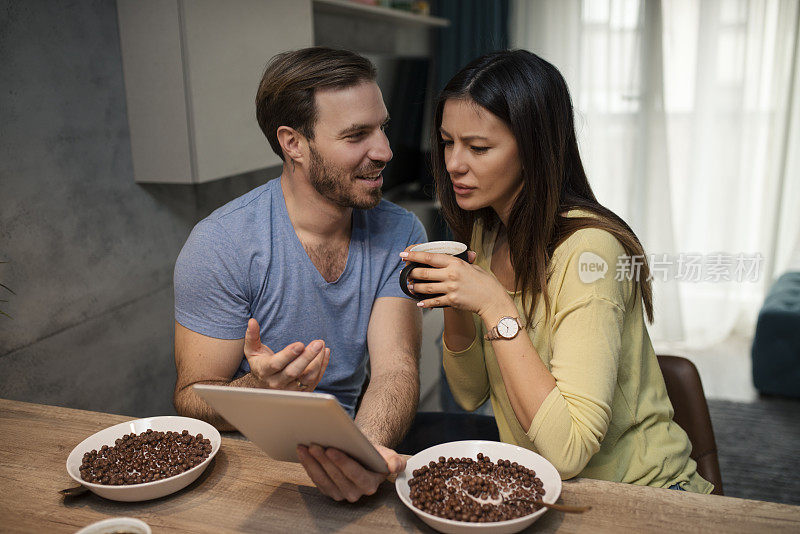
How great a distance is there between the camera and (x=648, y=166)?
14.2 feet

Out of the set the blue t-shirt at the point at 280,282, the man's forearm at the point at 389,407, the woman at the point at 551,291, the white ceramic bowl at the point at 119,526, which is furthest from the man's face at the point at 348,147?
the white ceramic bowl at the point at 119,526

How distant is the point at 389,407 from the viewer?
1.54m

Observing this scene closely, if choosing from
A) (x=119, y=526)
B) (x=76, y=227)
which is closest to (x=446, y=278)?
(x=119, y=526)

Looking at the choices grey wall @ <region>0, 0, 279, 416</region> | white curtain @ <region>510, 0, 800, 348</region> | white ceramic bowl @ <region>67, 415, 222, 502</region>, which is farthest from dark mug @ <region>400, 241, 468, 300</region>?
white curtain @ <region>510, 0, 800, 348</region>

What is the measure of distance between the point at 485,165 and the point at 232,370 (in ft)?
2.54

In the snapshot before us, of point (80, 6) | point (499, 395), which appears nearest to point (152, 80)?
point (80, 6)

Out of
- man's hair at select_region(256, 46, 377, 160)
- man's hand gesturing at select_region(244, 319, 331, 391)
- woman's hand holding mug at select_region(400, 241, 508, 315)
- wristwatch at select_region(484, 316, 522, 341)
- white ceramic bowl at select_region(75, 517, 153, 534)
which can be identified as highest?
man's hair at select_region(256, 46, 377, 160)

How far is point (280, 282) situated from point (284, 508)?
0.70 meters

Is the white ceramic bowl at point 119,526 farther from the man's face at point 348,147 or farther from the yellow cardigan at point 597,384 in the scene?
the man's face at point 348,147

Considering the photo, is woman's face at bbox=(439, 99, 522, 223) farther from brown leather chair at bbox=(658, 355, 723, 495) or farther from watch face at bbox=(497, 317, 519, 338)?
brown leather chair at bbox=(658, 355, 723, 495)

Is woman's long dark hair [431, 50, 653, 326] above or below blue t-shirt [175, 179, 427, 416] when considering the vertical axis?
Result: above

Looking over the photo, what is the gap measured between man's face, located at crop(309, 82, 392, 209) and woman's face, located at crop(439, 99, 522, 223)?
29 cm

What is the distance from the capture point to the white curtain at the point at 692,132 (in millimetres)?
4062

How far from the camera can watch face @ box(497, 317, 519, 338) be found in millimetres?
1250
